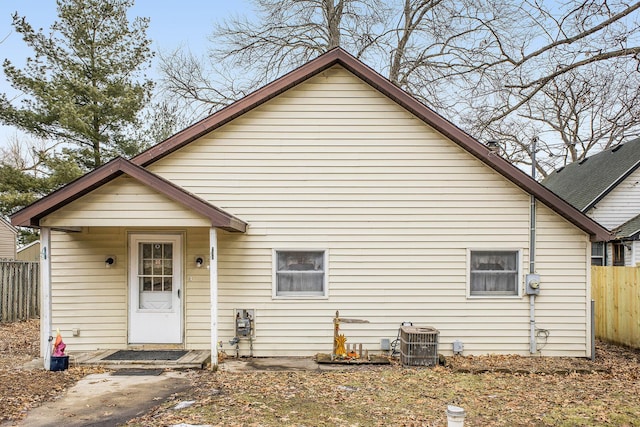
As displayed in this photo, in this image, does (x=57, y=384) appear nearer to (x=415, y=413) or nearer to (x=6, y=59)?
(x=415, y=413)

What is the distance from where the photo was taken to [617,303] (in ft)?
35.0

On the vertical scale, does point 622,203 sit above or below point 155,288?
above

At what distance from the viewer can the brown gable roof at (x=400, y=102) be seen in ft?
28.5

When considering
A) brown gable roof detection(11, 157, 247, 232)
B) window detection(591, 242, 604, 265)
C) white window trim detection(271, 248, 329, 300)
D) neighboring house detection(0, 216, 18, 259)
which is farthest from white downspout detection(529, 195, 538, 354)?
neighboring house detection(0, 216, 18, 259)

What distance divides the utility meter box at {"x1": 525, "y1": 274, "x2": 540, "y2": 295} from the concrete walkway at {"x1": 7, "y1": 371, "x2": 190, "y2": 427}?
19.6ft

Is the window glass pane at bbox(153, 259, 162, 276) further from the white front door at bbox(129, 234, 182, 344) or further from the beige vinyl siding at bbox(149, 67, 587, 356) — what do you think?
the beige vinyl siding at bbox(149, 67, 587, 356)

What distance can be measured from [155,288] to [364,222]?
3942mm

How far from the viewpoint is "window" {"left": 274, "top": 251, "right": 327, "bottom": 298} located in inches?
353

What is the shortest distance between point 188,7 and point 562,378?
1550 centimetres

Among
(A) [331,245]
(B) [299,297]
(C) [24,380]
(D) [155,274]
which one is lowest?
(C) [24,380]

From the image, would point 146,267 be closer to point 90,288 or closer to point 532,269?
point 90,288

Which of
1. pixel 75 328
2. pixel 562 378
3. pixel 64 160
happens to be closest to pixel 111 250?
pixel 75 328

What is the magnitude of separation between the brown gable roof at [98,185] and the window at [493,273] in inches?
185

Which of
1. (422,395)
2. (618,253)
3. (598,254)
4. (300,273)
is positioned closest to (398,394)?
(422,395)
